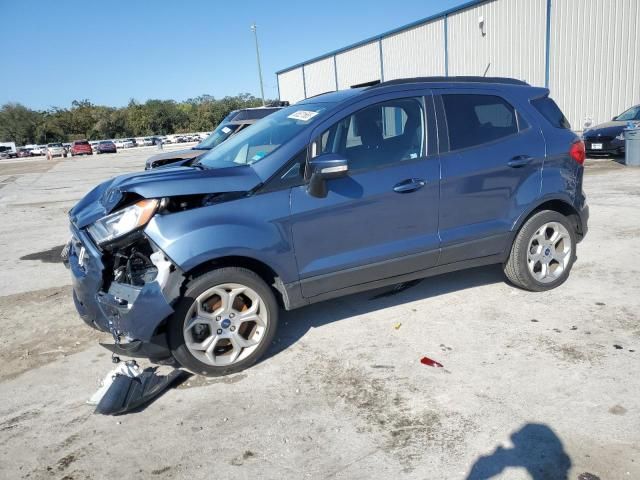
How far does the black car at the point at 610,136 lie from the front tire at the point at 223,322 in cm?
1326

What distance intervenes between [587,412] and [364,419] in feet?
4.16

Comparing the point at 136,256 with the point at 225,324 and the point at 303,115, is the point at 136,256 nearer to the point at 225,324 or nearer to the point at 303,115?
the point at 225,324

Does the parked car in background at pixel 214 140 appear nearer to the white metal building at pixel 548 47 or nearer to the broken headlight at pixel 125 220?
the broken headlight at pixel 125 220

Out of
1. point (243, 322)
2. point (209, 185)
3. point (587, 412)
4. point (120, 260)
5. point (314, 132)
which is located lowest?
point (587, 412)

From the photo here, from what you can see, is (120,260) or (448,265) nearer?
(120,260)

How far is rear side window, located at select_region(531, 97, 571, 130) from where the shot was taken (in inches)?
182

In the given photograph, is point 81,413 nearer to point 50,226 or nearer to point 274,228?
point 274,228

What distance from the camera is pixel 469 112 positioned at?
4293 mm

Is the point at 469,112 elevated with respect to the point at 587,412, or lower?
elevated

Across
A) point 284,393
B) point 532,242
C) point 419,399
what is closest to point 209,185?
point 284,393

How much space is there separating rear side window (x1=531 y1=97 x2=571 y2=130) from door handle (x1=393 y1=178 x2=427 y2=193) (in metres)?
1.56

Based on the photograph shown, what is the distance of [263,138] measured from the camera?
424 cm

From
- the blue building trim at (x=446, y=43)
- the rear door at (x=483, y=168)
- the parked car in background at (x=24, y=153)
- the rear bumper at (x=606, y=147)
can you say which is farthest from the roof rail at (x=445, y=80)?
the parked car in background at (x=24, y=153)

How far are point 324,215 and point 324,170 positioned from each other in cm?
35
